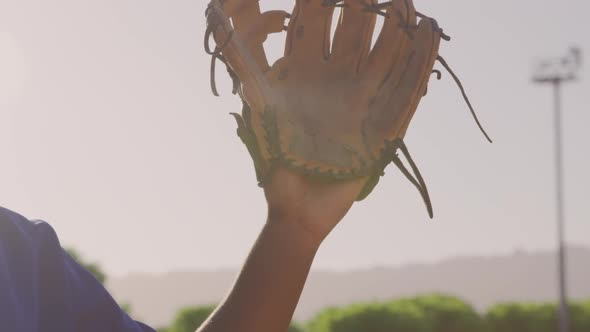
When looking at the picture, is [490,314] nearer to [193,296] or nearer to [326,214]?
[326,214]

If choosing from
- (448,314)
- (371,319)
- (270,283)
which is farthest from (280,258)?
(448,314)

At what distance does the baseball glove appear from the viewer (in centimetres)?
201

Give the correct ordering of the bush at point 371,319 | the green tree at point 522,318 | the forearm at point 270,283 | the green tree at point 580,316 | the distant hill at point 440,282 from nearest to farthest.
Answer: the forearm at point 270,283 < the bush at point 371,319 < the green tree at point 522,318 < the green tree at point 580,316 < the distant hill at point 440,282

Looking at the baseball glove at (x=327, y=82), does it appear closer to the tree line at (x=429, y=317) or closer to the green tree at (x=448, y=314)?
the tree line at (x=429, y=317)

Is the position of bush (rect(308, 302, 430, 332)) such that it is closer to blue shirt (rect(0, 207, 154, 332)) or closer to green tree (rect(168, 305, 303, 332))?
green tree (rect(168, 305, 303, 332))

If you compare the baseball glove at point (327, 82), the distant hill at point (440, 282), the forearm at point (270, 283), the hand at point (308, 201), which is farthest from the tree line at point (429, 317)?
the distant hill at point (440, 282)

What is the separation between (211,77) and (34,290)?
2.25 feet

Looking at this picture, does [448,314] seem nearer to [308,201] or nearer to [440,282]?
[308,201]

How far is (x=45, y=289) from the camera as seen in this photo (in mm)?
1662

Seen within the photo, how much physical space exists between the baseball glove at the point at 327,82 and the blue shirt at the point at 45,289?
0.43 m

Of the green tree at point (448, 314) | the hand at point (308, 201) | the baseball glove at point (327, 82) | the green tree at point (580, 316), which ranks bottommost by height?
the hand at point (308, 201)

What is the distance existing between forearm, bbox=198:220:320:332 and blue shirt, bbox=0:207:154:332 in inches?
8.1

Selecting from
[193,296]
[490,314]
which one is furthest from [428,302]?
[193,296]

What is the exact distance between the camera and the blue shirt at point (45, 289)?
5.10 feet
